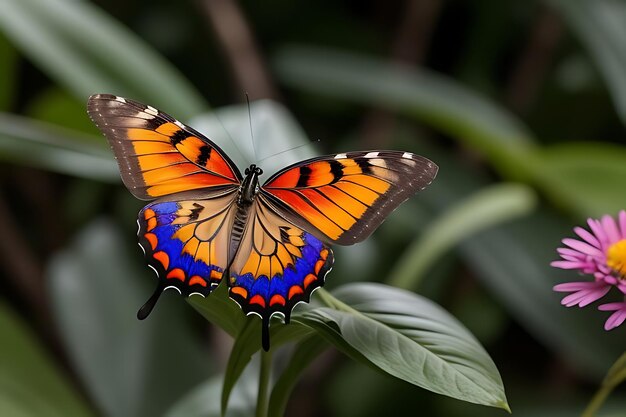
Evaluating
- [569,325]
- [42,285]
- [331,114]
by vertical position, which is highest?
[331,114]

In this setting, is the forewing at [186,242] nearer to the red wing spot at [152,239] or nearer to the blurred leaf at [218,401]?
the red wing spot at [152,239]

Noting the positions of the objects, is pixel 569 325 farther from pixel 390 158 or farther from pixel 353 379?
pixel 390 158

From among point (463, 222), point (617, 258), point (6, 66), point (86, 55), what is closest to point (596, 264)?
point (617, 258)

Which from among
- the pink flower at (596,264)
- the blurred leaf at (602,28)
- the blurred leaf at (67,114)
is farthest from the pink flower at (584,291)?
the blurred leaf at (67,114)

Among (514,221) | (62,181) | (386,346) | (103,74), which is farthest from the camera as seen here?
(62,181)

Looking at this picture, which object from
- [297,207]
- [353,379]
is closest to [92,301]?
[353,379]

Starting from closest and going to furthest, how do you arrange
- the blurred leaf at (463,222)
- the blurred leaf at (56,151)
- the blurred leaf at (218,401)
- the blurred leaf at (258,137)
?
the blurred leaf at (218,401) < the blurred leaf at (258,137) < the blurred leaf at (56,151) < the blurred leaf at (463,222)

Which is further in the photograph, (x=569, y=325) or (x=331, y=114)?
(x=331, y=114)
